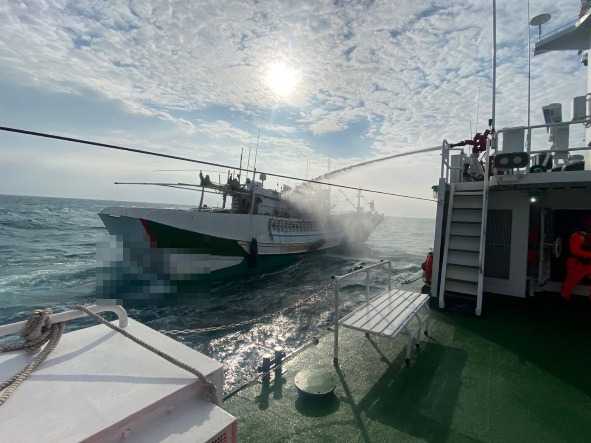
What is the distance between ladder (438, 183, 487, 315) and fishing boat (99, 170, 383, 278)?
1401 cm

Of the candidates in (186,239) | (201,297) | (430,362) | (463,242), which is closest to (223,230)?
(186,239)

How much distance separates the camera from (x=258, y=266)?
21.5m

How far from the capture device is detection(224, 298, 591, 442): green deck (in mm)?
2803

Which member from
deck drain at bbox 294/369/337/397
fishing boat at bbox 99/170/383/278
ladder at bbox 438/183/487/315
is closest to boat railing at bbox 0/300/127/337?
deck drain at bbox 294/369/337/397

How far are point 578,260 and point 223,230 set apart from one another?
54.2 feet

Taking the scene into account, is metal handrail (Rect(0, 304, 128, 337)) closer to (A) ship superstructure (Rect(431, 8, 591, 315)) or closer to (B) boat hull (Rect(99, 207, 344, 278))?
(A) ship superstructure (Rect(431, 8, 591, 315))

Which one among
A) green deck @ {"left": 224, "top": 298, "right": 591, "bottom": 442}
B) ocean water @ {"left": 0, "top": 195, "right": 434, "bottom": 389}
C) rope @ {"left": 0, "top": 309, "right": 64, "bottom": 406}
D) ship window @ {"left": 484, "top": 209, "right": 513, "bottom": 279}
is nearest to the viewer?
rope @ {"left": 0, "top": 309, "right": 64, "bottom": 406}

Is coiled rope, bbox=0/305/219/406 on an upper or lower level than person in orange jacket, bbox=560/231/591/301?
lower

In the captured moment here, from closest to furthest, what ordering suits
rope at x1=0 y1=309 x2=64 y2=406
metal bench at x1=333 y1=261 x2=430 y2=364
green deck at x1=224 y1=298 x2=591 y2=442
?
rope at x1=0 y1=309 x2=64 y2=406 → green deck at x1=224 y1=298 x2=591 y2=442 → metal bench at x1=333 y1=261 x2=430 y2=364

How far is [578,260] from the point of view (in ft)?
20.4

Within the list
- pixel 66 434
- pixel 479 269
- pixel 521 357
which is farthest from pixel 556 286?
pixel 66 434

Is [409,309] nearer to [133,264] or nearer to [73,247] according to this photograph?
[133,264]

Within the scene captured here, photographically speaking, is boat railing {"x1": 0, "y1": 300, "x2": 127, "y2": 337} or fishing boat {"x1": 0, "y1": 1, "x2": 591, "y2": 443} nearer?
fishing boat {"x1": 0, "y1": 1, "x2": 591, "y2": 443}

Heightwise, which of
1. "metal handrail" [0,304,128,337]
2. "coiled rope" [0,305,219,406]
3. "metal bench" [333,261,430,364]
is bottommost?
"metal bench" [333,261,430,364]
